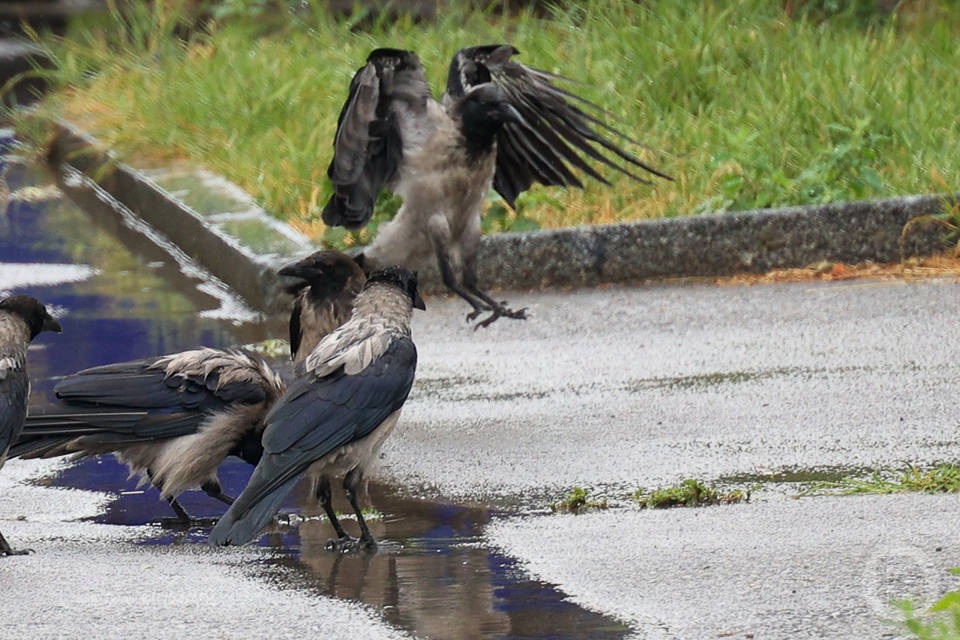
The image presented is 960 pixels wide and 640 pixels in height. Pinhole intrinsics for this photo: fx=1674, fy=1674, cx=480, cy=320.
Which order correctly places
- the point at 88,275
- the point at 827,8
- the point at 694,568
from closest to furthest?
the point at 694,568, the point at 88,275, the point at 827,8

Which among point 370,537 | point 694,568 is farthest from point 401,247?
point 694,568

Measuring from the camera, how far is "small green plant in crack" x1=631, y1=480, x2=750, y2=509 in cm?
480

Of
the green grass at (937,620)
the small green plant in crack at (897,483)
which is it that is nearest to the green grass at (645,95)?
the small green plant in crack at (897,483)

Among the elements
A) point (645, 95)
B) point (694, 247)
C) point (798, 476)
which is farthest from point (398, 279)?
point (645, 95)

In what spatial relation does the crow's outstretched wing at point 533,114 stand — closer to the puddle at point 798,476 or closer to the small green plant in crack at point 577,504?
Answer: the puddle at point 798,476

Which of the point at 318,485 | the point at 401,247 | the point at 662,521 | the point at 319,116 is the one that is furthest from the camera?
the point at 319,116

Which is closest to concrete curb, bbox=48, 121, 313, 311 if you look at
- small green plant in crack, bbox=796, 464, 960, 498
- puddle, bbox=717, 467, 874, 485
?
puddle, bbox=717, 467, 874, 485

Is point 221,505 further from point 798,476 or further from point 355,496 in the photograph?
point 798,476

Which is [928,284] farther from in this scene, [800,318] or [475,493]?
[475,493]

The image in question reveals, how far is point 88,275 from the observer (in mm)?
9500

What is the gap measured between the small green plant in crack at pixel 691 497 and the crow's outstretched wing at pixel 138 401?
138 centimetres

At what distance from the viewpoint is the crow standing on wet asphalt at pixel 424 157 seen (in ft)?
22.9

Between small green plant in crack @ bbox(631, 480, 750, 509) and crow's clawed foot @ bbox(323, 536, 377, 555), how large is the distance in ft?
2.64

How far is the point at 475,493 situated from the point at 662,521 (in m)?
0.79
